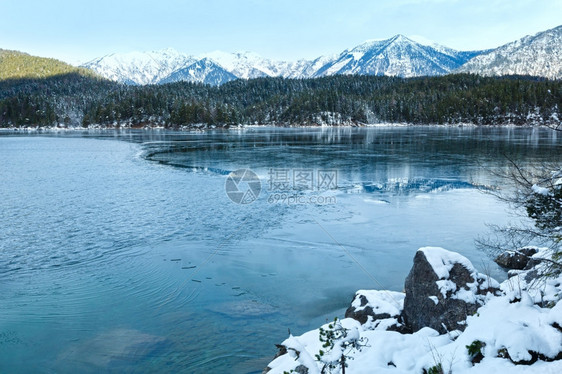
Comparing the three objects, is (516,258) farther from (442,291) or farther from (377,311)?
(377,311)

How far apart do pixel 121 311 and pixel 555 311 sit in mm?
10537

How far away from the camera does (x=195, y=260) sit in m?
15.6

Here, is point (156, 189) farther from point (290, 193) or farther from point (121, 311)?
point (121, 311)

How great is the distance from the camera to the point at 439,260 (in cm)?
1013

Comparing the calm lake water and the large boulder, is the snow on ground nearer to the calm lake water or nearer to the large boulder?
the large boulder

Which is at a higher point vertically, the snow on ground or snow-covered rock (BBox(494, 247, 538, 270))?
the snow on ground

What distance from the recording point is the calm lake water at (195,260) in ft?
32.4

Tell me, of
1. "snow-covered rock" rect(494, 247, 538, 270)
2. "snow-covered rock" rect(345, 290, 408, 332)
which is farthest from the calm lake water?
"snow-covered rock" rect(345, 290, 408, 332)

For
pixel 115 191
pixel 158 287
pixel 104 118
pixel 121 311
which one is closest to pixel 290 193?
pixel 115 191

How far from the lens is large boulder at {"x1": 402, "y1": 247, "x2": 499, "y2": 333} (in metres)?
9.02

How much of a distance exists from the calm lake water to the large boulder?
8.49 ft

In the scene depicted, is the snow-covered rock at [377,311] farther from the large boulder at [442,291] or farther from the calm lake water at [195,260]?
the calm lake water at [195,260]

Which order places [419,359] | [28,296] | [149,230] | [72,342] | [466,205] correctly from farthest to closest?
[466,205] → [149,230] → [28,296] → [72,342] → [419,359]

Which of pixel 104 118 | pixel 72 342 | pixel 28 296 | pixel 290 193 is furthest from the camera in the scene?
pixel 104 118
